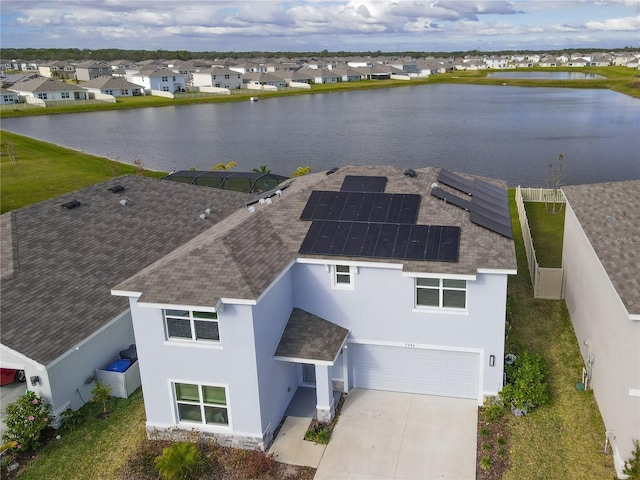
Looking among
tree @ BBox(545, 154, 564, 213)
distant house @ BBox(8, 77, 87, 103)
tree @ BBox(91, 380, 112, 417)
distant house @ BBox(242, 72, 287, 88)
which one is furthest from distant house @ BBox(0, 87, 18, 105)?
tree @ BBox(91, 380, 112, 417)

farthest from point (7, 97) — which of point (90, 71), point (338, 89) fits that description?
point (338, 89)

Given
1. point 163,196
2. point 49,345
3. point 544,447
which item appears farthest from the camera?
point 163,196

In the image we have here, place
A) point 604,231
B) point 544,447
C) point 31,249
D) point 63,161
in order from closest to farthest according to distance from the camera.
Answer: point 544,447 → point 604,231 → point 31,249 → point 63,161

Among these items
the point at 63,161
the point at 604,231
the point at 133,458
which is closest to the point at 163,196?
the point at 133,458

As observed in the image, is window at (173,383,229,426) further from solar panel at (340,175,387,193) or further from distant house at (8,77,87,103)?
distant house at (8,77,87,103)

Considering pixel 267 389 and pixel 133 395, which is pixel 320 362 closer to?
pixel 267 389

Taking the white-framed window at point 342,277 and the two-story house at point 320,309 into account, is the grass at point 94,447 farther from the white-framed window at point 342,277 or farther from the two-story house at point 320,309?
→ the white-framed window at point 342,277
